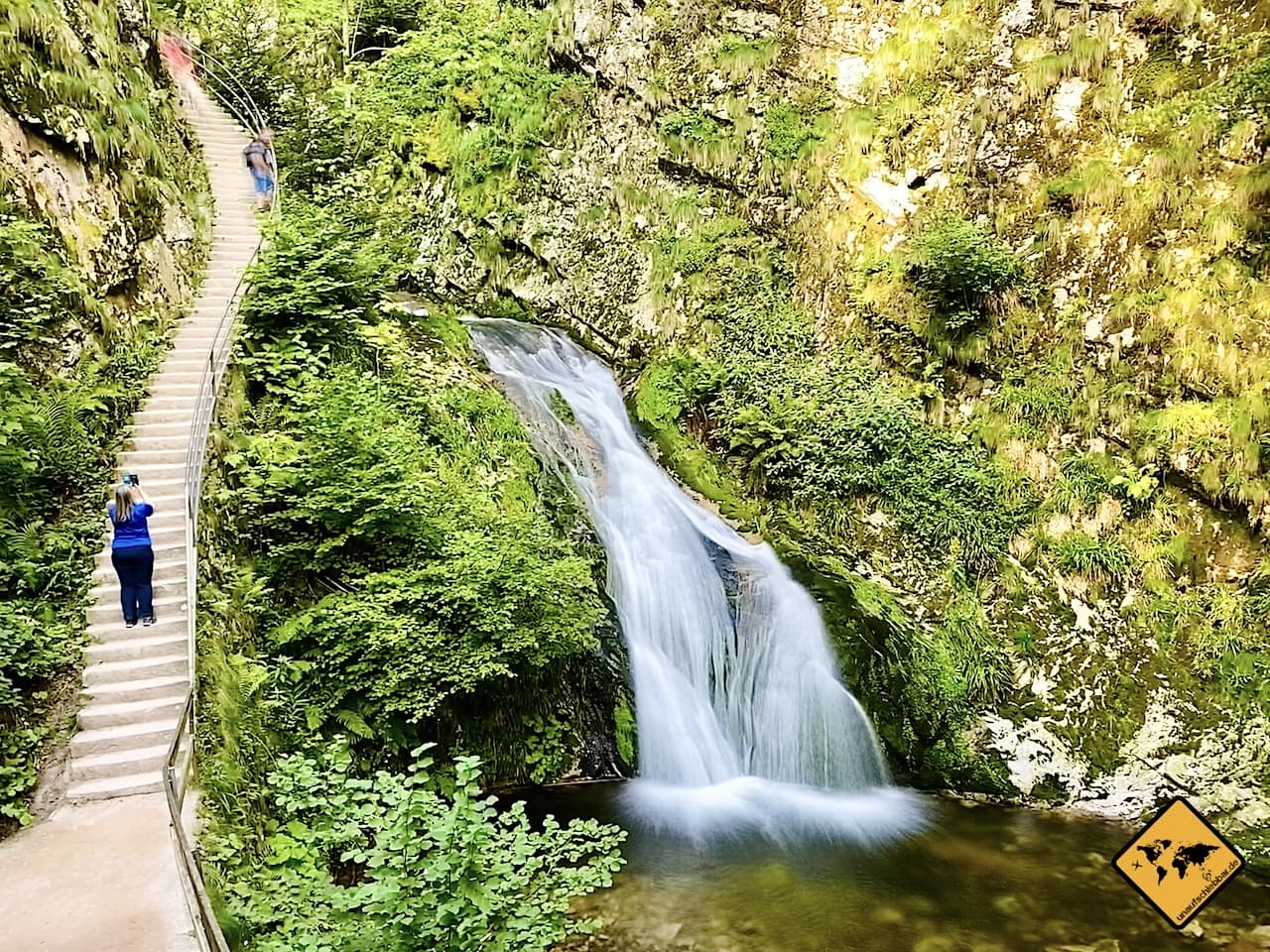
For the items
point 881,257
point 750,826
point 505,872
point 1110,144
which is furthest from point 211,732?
point 1110,144

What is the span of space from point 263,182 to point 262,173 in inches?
8.0

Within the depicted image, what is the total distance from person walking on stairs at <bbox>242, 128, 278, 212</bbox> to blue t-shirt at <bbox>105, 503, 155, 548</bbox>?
31.8ft

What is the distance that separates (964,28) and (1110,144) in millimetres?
2966

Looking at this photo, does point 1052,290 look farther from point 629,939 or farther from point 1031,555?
point 629,939

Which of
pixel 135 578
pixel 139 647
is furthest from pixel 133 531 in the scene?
pixel 139 647

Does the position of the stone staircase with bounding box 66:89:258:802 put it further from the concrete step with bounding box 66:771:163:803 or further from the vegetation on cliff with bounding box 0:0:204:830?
the vegetation on cliff with bounding box 0:0:204:830

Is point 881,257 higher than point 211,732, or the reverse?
point 881,257

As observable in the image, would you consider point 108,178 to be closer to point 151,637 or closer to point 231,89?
point 151,637

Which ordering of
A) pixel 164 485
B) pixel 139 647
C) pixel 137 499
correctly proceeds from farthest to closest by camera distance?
1. pixel 164 485
2. pixel 137 499
3. pixel 139 647

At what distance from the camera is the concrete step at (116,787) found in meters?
6.08

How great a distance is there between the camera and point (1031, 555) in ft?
36.0

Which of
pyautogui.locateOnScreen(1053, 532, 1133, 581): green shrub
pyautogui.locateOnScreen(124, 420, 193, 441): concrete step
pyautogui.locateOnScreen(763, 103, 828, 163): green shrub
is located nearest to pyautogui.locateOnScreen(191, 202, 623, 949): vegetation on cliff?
pyautogui.locateOnScreen(124, 420, 193, 441): concrete step

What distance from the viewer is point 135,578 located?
7.30 metres

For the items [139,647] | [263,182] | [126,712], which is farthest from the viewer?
[263,182]
